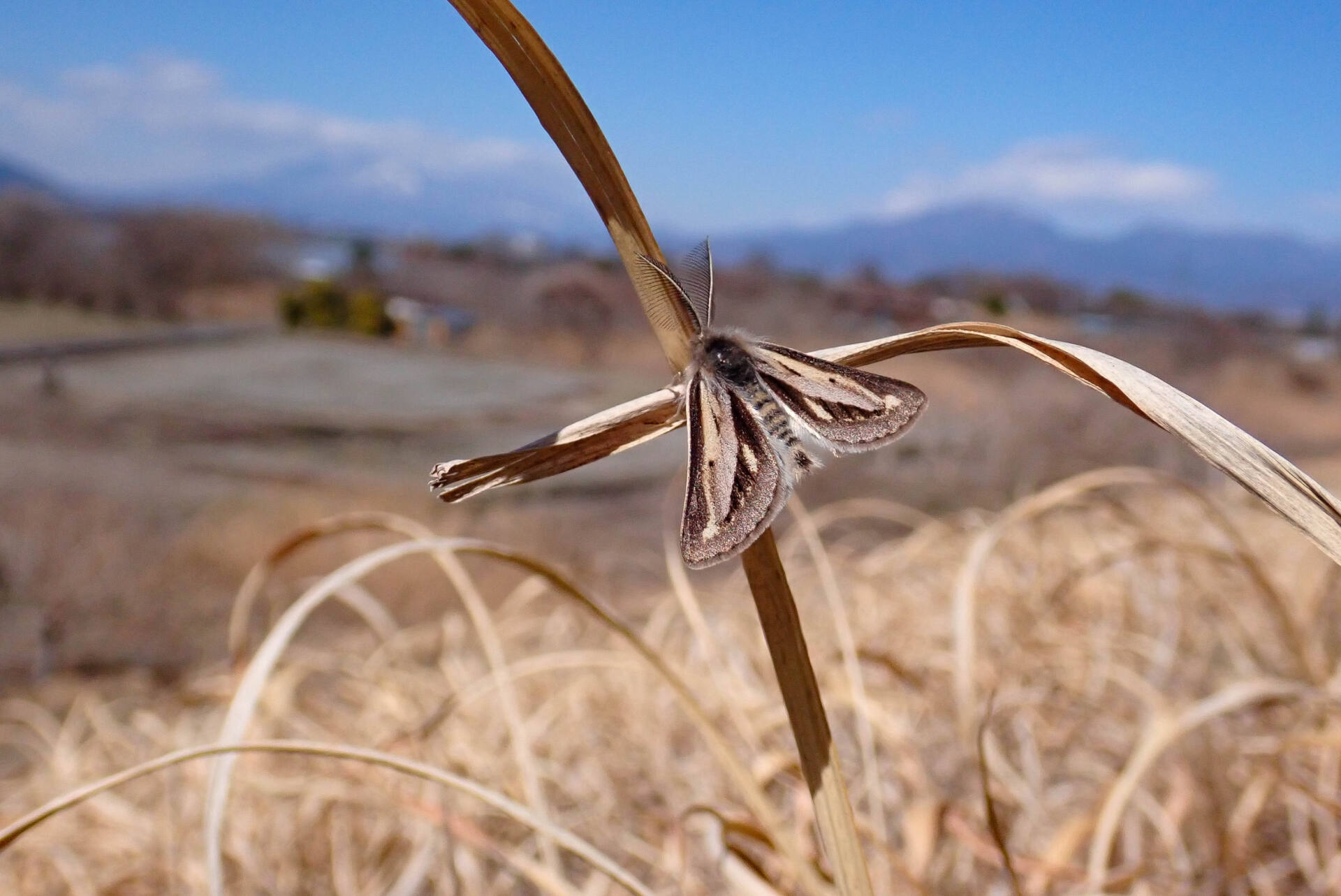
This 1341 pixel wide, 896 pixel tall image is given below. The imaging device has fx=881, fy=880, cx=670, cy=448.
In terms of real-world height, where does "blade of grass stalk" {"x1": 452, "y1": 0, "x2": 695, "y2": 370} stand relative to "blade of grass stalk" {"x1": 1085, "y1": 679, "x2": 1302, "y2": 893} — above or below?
above

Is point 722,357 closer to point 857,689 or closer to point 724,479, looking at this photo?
point 724,479

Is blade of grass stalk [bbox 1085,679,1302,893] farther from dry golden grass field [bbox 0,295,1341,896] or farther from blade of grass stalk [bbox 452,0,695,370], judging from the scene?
blade of grass stalk [bbox 452,0,695,370]

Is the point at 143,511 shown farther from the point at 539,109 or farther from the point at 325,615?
the point at 539,109

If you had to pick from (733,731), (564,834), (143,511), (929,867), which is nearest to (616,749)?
(733,731)

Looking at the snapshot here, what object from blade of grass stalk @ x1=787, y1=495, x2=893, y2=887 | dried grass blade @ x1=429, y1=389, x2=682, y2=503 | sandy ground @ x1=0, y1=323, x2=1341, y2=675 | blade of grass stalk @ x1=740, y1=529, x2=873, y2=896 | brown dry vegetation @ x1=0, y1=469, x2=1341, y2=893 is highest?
dried grass blade @ x1=429, y1=389, x2=682, y2=503

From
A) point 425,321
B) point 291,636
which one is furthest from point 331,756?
point 425,321

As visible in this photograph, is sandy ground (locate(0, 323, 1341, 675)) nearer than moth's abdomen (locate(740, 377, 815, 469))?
No

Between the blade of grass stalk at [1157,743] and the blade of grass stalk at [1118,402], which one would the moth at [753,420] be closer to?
the blade of grass stalk at [1118,402]

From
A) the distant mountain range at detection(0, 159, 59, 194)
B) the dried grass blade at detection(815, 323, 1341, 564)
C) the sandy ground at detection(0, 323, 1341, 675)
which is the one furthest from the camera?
the distant mountain range at detection(0, 159, 59, 194)

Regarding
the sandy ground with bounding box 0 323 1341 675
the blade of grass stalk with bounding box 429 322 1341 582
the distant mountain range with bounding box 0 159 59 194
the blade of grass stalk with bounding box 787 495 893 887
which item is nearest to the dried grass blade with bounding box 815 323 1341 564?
the blade of grass stalk with bounding box 429 322 1341 582
